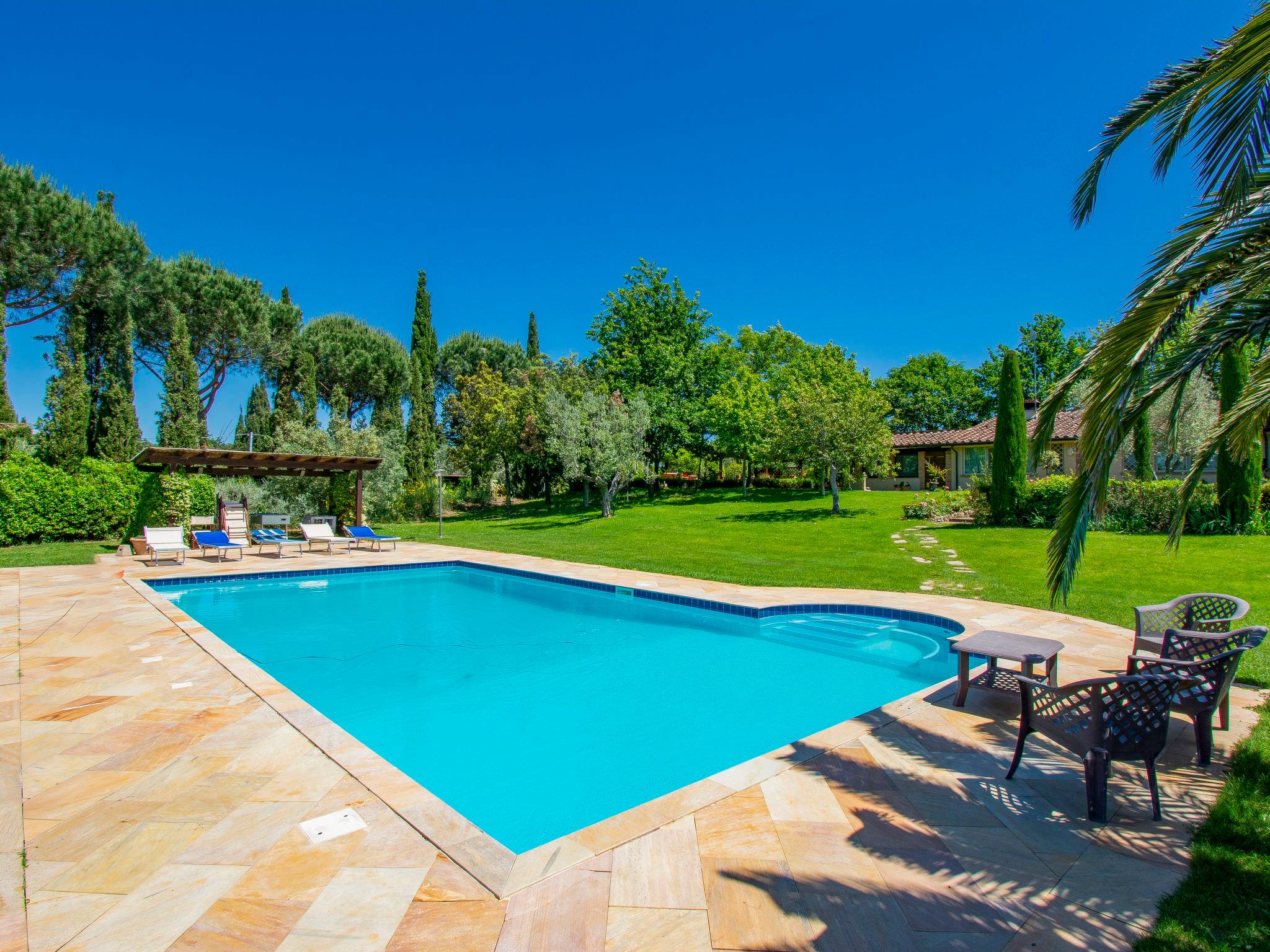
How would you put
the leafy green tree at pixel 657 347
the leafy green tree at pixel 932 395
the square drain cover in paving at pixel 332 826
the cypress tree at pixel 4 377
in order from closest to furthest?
the square drain cover in paving at pixel 332 826 → the cypress tree at pixel 4 377 → the leafy green tree at pixel 657 347 → the leafy green tree at pixel 932 395

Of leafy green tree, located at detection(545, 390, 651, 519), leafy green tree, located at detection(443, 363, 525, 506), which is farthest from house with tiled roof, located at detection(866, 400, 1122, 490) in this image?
leafy green tree, located at detection(443, 363, 525, 506)

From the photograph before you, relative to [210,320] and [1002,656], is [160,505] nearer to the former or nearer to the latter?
[210,320]

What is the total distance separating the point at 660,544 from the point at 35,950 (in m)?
15.7

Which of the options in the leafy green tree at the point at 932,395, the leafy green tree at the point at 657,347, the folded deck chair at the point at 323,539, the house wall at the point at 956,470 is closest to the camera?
the folded deck chair at the point at 323,539

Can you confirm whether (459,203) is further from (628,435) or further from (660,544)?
(660,544)

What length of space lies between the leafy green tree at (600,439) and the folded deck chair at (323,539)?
8947 millimetres

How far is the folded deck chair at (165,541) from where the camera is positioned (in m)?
13.0

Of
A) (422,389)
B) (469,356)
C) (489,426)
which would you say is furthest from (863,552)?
(469,356)

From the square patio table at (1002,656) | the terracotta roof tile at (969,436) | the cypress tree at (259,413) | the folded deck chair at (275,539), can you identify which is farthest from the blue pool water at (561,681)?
the cypress tree at (259,413)

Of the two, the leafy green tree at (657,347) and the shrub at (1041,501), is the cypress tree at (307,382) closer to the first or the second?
the leafy green tree at (657,347)

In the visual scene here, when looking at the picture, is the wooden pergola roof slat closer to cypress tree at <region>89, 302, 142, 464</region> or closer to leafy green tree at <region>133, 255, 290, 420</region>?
cypress tree at <region>89, 302, 142, 464</region>

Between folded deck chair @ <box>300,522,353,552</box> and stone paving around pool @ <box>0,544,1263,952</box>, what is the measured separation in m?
11.0

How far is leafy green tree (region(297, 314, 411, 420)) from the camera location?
3366 cm

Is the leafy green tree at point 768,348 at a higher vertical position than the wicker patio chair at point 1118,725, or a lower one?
higher
